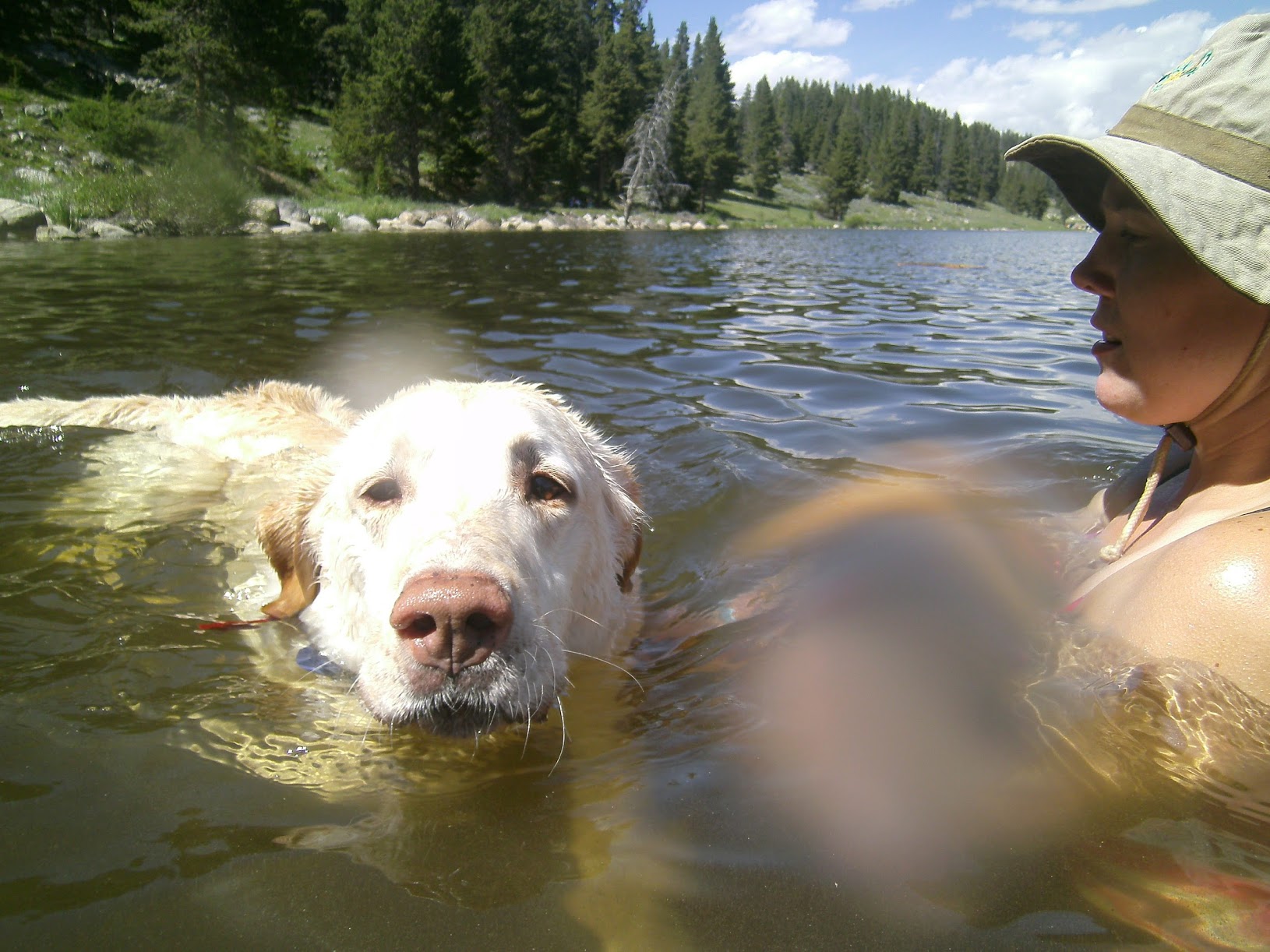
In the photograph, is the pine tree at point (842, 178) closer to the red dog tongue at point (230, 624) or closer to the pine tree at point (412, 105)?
the pine tree at point (412, 105)

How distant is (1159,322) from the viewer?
9.05 feet

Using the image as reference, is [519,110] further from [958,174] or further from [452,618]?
[958,174]

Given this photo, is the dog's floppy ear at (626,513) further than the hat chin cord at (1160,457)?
Yes

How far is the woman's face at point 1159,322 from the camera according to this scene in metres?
2.61

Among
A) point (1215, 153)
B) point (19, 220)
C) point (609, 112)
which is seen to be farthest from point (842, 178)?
point (1215, 153)

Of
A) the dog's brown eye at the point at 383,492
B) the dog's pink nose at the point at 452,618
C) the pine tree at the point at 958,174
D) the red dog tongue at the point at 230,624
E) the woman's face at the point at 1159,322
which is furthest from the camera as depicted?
the pine tree at the point at 958,174

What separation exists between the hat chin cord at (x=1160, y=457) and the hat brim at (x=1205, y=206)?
1.74 ft

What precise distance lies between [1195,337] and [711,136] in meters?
96.5

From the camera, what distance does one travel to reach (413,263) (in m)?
20.0

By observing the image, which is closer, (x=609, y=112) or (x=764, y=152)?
(x=609, y=112)

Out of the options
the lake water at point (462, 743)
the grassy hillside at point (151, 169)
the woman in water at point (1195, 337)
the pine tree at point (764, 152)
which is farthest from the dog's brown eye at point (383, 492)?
the pine tree at point (764, 152)

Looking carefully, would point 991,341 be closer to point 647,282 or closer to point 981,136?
point 647,282

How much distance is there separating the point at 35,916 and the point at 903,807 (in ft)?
6.98

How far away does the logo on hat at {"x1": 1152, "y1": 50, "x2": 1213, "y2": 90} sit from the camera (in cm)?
262
